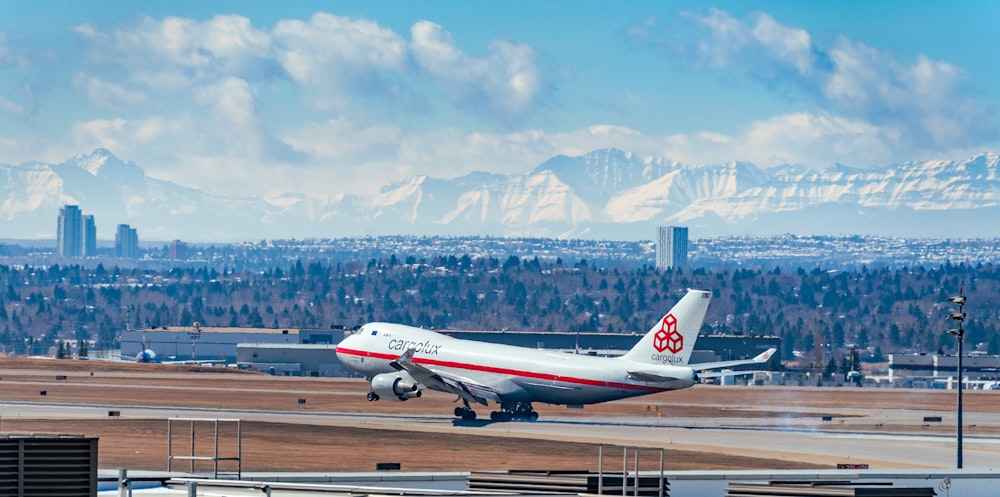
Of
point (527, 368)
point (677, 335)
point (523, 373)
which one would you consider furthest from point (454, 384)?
point (677, 335)

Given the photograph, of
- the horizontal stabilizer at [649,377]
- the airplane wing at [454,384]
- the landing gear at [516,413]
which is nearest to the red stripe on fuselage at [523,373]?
the horizontal stabilizer at [649,377]

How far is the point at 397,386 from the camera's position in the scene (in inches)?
4422

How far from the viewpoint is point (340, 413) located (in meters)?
121

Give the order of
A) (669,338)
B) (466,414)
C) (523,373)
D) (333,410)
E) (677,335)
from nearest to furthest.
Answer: (677,335)
(669,338)
(523,373)
(466,414)
(333,410)

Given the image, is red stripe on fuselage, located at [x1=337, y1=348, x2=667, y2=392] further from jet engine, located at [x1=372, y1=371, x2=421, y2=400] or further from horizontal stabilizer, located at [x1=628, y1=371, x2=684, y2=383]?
jet engine, located at [x1=372, y1=371, x2=421, y2=400]

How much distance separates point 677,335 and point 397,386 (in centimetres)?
2007

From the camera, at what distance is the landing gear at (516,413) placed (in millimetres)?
111188

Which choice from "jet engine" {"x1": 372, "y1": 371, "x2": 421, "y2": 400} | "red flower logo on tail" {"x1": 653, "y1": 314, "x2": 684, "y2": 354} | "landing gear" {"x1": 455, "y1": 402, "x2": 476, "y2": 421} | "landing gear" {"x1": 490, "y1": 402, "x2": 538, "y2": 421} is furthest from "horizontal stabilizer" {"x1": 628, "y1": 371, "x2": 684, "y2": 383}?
"jet engine" {"x1": 372, "y1": 371, "x2": 421, "y2": 400}

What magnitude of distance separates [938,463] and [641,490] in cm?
4016

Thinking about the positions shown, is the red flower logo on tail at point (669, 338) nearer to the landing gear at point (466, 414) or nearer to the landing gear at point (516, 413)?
the landing gear at point (516, 413)

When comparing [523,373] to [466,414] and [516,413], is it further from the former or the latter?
[466,414]

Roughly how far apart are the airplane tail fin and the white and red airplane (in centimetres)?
6

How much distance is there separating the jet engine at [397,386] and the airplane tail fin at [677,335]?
16022 mm

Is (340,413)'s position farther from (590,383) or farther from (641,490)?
(641,490)
